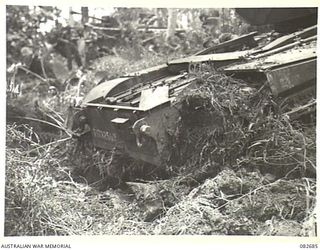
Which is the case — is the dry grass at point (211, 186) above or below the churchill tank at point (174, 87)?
Answer: below

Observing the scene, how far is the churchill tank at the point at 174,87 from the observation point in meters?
1.24

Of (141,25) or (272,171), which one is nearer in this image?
(272,171)

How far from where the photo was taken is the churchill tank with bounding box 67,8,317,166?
124 centimetres

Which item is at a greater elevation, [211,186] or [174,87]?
[174,87]

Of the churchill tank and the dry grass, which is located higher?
the churchill tank

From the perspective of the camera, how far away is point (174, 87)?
1339mm

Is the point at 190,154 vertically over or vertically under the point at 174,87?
under

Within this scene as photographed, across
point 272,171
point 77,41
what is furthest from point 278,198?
point 77,41

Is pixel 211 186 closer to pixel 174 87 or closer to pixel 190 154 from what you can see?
pixel 190 154

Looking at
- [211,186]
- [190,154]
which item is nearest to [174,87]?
[190,154]
